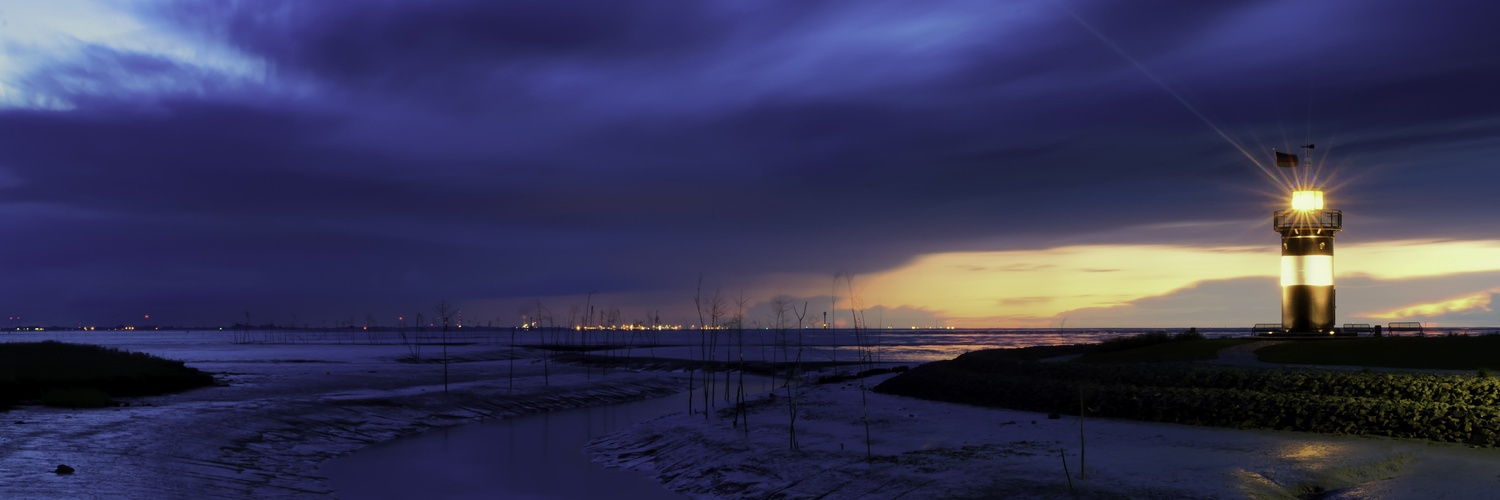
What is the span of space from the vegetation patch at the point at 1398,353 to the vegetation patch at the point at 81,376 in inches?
1331

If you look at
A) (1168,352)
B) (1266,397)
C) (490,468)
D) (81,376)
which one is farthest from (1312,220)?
(81,376)

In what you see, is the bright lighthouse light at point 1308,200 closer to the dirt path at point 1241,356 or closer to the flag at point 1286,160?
the flag at point 1286,160

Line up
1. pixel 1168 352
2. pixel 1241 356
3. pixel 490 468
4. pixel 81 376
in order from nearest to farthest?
1. pixel 490 468
2. pixel 1241 356
3. pixel 81 376
4. pixel 1168 352

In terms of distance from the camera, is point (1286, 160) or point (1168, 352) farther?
point (1286, 160)

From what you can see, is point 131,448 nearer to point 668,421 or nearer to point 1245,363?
point 668,421

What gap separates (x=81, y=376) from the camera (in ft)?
96.1

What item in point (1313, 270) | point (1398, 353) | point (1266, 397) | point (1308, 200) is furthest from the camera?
point (1308, 200)

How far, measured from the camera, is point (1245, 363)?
25.7m

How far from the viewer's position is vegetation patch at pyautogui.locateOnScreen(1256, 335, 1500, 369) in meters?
22.4

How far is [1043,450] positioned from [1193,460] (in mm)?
2510

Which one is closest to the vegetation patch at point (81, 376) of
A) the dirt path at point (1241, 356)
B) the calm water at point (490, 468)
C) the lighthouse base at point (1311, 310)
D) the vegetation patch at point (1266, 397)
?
the calm water at point (490, 468)

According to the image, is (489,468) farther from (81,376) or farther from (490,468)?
(81,376)

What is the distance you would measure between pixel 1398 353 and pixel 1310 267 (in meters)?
14.3

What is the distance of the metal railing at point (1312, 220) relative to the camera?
37125 mm
